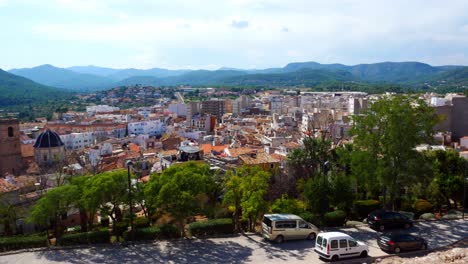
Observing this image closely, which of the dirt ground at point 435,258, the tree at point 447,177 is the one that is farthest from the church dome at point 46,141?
the dirt ground at point 435,258

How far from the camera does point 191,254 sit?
18062mm

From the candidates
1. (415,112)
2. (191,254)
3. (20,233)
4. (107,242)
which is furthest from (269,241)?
(20,233)

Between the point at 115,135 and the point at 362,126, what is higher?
the point at 362,126

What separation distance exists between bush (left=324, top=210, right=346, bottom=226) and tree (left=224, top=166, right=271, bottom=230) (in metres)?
4.06

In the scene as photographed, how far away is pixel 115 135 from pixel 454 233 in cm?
9181

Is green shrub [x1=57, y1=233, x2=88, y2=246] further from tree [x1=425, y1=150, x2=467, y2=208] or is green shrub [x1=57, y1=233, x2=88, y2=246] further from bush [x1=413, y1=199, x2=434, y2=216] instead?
tree [x1=425, y1=150, x2=467, y2=208]

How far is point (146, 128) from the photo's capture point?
4208 inches

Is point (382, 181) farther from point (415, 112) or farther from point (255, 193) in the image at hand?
point (255, 193)

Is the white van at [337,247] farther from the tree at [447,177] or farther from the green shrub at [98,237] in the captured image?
the green shrub at [98,237]

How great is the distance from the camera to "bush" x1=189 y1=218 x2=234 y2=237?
2056 cm

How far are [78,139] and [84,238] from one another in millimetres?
79594

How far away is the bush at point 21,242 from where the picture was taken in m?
18.6

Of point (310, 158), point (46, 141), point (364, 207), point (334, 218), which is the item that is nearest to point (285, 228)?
point (334, 218)

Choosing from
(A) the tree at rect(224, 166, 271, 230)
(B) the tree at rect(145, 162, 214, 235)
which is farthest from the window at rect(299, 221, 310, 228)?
(B) the tree at rect(145, 162, 214, 235)
